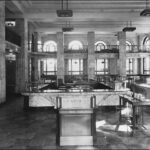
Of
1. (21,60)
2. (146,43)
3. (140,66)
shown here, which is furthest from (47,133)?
(146,43)

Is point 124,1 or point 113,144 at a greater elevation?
point 124,1

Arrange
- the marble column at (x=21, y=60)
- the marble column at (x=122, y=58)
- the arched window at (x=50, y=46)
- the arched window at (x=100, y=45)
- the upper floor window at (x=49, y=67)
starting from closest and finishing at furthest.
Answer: the marble column at (x=21, y=60)
the marble column at (x=122, y=58)
the upper floor window at (x=49, y=67)
the arched window at (x=50, y=46)
the arched window at (x=100, y=45)

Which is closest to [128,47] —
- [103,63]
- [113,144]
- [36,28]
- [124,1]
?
[103,63]

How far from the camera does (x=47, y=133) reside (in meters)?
5.82

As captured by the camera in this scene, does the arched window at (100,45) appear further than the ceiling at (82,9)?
Yes

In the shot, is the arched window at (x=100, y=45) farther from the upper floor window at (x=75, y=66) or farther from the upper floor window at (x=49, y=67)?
the upper floor window at (x=49, y=67)

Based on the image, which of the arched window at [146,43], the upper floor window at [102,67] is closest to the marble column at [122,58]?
the arched window at [146,43]

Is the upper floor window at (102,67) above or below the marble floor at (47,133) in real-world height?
above

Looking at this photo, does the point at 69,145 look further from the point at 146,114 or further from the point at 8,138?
the point at 146,114

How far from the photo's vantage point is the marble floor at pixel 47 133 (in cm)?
483

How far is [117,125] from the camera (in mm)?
6680

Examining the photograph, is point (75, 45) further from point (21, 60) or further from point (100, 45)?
point (21, 60)

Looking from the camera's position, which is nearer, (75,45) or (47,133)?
(47,133)

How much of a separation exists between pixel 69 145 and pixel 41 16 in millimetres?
11683
